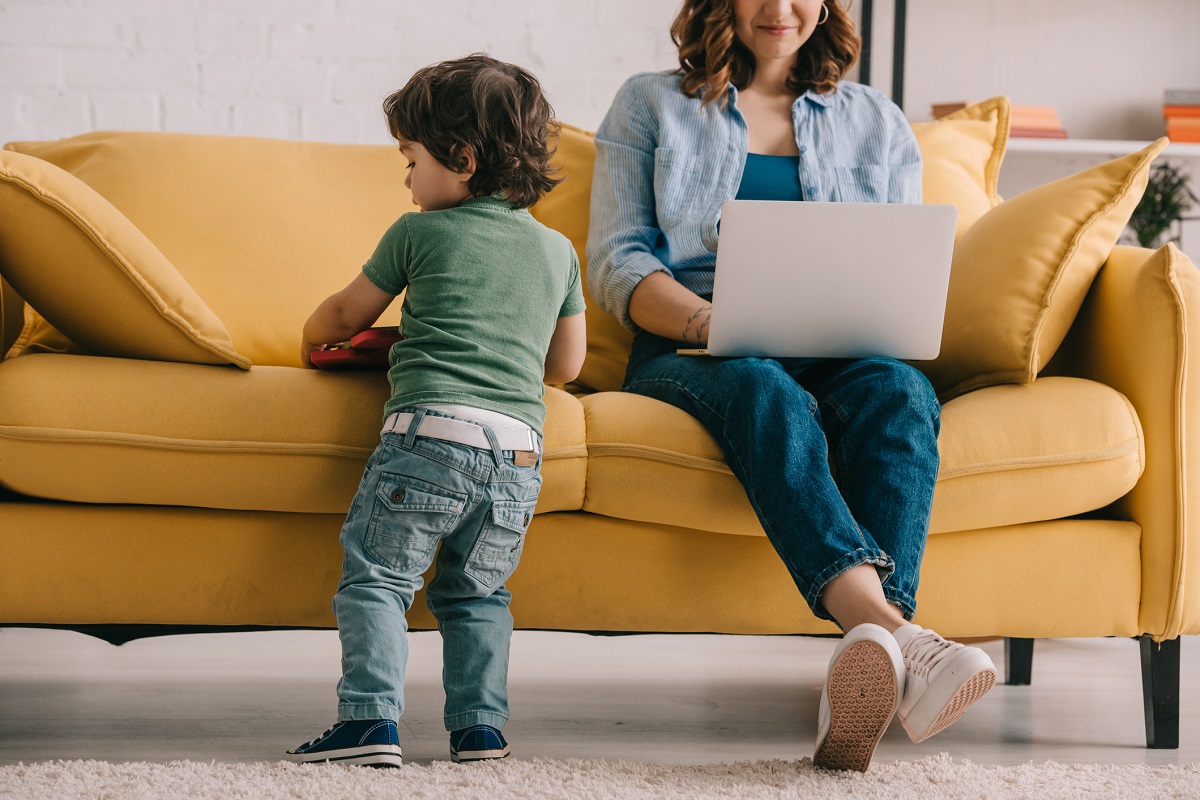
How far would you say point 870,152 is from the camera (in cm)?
185

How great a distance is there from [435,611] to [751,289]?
1.73ft

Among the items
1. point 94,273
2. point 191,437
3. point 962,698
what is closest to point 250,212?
point 94,273

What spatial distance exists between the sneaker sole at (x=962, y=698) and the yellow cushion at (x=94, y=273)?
0.88m

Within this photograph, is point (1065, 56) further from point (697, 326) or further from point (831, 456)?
point (831, 456)

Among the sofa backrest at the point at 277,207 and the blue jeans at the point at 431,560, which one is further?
the sofa backrest at the point at 277,207

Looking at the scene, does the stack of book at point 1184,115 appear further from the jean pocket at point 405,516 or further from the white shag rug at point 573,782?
the jean pocket at point 405,516

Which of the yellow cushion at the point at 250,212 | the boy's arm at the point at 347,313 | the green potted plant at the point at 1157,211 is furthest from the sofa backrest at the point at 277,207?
the green potted plant at the point at 1157,211

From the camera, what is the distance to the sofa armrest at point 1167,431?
1405 mm

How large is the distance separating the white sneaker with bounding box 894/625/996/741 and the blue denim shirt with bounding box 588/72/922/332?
0.76 m

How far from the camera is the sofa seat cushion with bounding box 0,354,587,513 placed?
1.27 meters

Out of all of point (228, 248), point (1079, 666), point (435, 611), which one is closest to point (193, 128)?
point (228, 248)

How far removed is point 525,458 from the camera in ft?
4.10

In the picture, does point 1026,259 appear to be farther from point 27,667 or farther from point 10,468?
point 27,667

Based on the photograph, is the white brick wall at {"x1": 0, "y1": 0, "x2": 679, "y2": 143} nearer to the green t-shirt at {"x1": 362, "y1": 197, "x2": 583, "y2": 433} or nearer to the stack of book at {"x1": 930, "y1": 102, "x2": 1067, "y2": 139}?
the stack of book at {"x1": 930, "y1": 102, "x2": 1067, "y2": 139}
